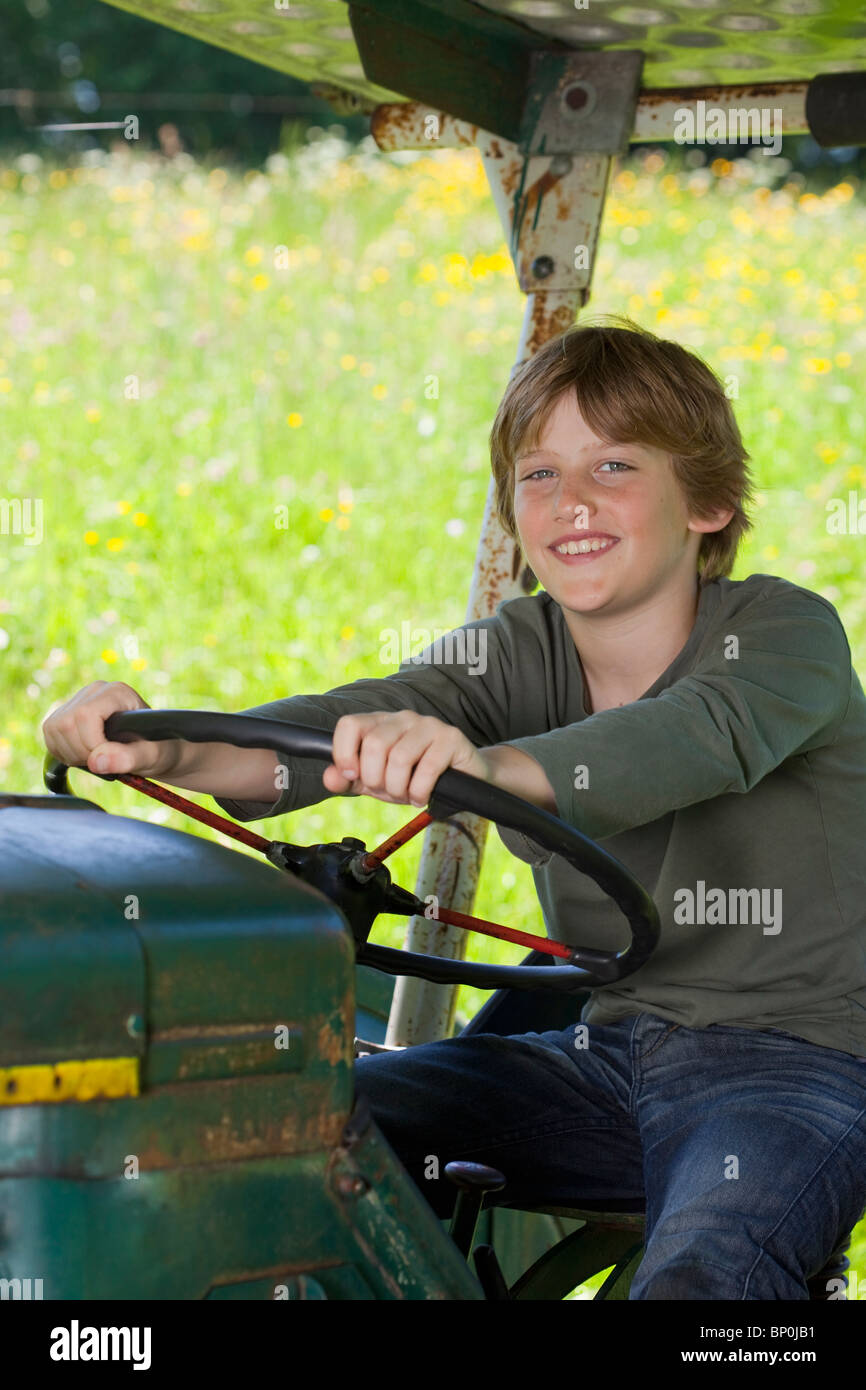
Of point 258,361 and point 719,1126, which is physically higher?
point 258,361

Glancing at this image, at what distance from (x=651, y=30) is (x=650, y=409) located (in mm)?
627

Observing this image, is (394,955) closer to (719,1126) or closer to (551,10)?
(719,1126)

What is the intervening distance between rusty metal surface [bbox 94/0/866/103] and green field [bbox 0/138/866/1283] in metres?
2.03

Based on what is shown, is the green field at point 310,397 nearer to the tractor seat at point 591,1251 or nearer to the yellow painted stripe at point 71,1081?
the tractor seat at point 591,1251

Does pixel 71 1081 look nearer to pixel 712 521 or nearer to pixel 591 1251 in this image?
pixel 591 1251

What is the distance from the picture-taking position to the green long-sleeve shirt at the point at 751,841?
5.63 ft

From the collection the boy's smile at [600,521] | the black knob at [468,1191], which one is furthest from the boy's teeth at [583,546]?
the black knob at [468,1191]

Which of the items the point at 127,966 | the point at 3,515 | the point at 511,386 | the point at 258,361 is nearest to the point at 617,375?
the point at 511,386

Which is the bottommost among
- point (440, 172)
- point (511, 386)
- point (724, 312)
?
point (511, 386)

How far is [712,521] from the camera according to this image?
→ 203 cm

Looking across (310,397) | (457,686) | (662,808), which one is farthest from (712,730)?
(310,397)

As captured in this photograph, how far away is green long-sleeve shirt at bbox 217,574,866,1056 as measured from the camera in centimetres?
171

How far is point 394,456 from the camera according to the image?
19.5 feet
